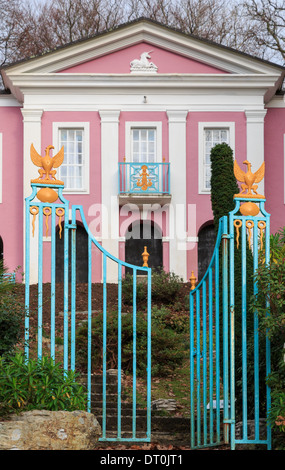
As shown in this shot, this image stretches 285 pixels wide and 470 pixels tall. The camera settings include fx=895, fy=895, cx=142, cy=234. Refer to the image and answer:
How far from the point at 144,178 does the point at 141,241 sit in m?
1.97

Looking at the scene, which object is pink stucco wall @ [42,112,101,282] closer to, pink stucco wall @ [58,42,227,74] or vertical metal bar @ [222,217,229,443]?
pink stucco wall @ [58,42,227,74]

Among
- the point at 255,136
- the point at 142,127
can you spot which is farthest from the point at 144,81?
the point at 255,136

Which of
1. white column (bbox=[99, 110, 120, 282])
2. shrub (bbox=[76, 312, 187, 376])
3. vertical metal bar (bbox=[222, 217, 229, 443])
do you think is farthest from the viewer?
white column (bbox=[99, 110, 120, 282])

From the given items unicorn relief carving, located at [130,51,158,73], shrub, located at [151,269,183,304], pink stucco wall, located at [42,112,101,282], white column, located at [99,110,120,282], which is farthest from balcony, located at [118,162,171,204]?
shrub, located at [151,269,183,304]

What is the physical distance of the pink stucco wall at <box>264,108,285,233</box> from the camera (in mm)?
26469

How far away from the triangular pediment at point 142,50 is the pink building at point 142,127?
29mm

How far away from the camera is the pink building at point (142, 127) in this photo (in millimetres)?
25781

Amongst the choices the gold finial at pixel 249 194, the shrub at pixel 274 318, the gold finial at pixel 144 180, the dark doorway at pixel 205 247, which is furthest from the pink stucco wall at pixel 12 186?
the shrub at pixel 274 318

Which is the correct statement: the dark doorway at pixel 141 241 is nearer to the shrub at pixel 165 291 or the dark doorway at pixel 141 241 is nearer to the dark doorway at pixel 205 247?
the dark doorway at pixel 205 247

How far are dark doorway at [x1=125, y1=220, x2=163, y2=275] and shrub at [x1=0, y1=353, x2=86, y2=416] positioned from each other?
1852cm

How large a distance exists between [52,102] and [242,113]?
5575mm

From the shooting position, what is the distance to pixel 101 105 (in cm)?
2620

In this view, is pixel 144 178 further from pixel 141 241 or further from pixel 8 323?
pixel 8 323

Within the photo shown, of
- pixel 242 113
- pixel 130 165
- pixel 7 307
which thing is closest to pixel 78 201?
pixel 130 165
